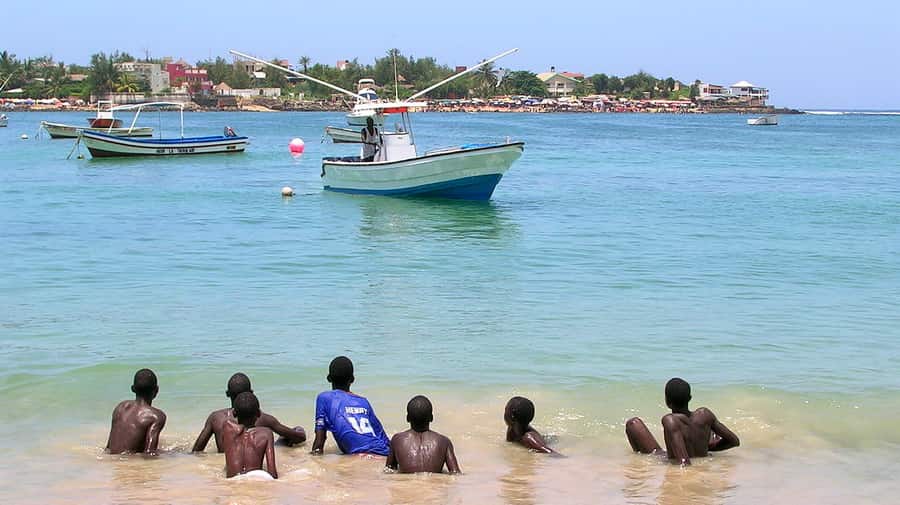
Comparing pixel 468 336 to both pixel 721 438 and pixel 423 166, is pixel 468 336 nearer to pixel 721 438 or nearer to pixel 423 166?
pixel 721 438

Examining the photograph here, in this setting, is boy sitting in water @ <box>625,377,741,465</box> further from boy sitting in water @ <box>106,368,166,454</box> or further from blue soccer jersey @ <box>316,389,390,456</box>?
boy sitting in water @ <box>106,368,166,454</box>

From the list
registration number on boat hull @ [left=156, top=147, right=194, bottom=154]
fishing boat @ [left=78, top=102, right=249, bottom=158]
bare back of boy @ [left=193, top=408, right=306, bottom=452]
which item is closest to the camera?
bare back of boy @ [left=193, top=408, right=306, bottom=452]

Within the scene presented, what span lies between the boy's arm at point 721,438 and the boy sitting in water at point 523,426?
4.19ft

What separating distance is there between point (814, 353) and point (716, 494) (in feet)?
18.6

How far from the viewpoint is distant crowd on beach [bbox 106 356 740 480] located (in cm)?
792

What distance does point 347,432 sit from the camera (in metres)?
8.54

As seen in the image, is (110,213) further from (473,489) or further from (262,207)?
(473,489)

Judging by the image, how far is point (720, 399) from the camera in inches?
433

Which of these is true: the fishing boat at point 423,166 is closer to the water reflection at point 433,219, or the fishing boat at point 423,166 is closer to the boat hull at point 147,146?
the water reflection at point 433,219

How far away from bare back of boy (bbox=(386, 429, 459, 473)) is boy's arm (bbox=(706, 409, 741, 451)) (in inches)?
86.2

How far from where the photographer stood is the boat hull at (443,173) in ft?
92.9

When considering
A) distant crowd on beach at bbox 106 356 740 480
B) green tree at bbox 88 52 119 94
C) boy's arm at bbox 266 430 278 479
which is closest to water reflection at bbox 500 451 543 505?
distant crowd on beach at bbox 106 356 740 480

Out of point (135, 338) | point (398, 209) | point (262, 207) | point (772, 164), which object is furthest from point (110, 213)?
point (772, 164)

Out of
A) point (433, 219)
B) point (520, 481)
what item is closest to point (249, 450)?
point (520, 481)
